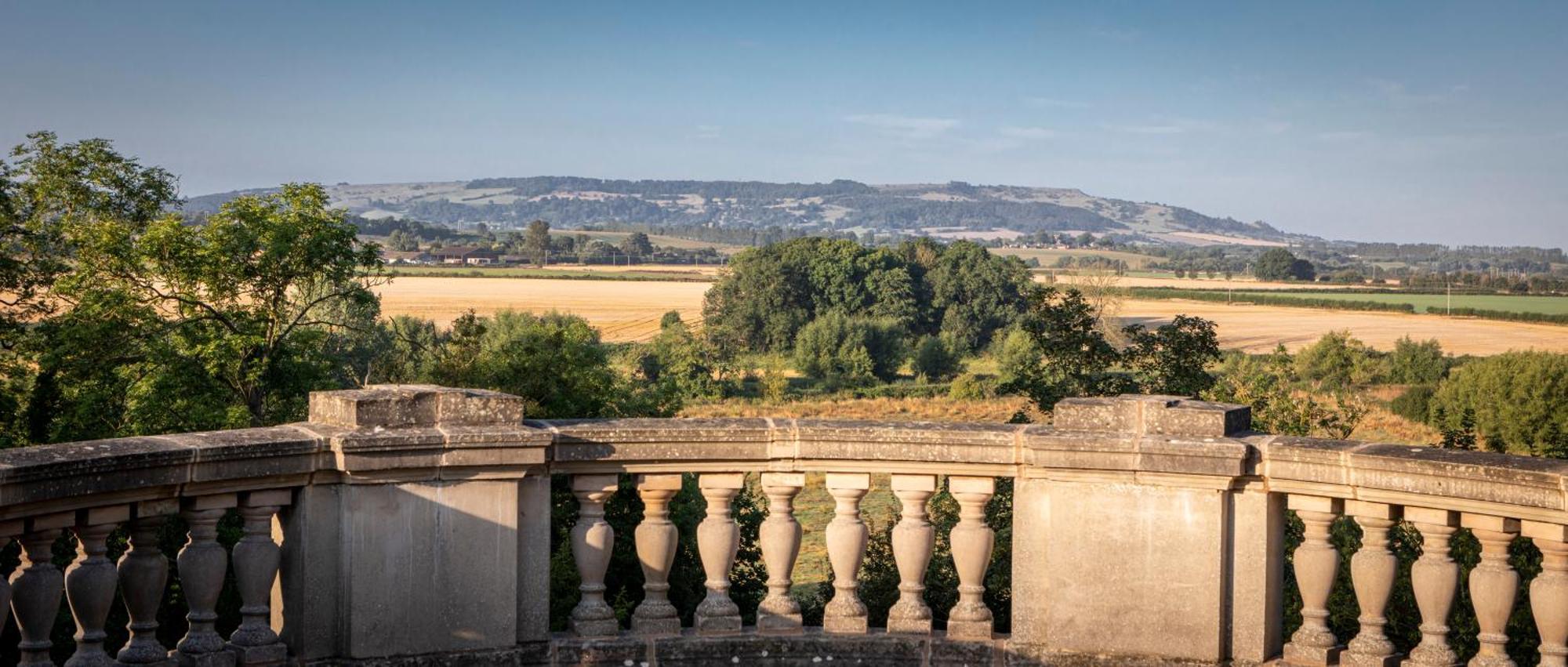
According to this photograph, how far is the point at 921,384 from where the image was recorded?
97375 mm

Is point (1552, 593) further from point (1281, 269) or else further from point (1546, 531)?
point (1281, 269)

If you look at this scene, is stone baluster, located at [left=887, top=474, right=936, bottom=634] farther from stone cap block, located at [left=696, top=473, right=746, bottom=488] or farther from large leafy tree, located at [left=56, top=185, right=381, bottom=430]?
large leafy tree, located at [left=56, top=185, right=381, bottom=430]

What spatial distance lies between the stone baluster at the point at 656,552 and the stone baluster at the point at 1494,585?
3.07 meters

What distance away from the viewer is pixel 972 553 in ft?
20.7

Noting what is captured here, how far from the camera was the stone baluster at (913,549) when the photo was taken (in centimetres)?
633

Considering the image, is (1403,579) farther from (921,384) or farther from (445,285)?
(445,285)

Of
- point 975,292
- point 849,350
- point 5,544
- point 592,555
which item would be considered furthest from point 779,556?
point 975,292

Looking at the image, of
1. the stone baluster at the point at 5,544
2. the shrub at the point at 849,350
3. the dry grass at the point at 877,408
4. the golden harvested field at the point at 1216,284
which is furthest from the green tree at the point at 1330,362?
the stone baluster at the point at 5,544

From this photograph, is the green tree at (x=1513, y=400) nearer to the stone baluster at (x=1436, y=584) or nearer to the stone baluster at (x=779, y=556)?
the stone baluster at (x=1436, y=584)

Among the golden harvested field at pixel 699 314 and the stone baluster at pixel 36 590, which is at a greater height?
the stone baluster at pixel 36 590

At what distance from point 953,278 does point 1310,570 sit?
120 meters

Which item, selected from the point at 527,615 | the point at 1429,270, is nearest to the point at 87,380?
the point at 527,615

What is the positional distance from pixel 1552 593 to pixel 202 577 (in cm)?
488

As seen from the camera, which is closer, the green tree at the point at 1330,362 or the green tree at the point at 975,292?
the green tree at the point at 1330,362
